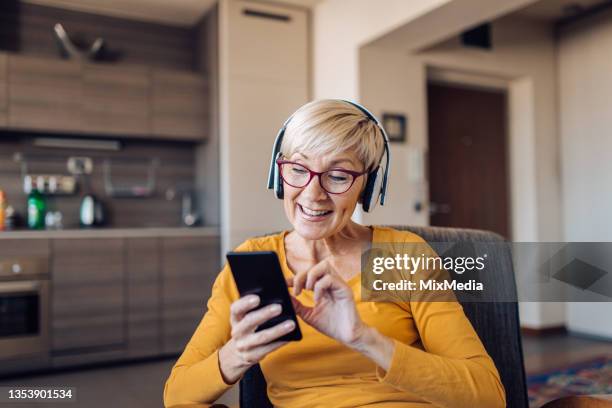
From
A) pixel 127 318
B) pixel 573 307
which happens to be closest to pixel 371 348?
pixel 127 318

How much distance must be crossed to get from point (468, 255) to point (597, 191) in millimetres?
3683

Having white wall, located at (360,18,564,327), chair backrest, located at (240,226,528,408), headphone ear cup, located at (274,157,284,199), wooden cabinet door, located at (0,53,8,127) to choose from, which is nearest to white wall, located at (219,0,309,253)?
white wall, located at (360,18,564,327)

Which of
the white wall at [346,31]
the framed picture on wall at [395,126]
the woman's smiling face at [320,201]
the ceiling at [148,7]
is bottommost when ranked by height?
the woman's smiling face at [320,201]

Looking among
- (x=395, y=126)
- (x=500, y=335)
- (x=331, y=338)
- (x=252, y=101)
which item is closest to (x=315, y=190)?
(x=331, y=338)

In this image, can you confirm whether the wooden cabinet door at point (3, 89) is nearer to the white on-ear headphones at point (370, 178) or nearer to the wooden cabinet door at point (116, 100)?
the wooden cabinet door at point (116, 100)

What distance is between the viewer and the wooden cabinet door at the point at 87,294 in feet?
11.1

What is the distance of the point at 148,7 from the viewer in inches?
159

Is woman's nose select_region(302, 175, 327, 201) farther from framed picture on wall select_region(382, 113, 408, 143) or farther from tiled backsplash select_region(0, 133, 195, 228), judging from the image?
tiled backsplash select_region(0, 133, 195, 228)

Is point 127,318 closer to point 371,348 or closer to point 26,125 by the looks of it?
point 26,125

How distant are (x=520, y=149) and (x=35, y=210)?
376 centimetres

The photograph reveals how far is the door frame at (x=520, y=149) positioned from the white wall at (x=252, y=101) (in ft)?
4.51

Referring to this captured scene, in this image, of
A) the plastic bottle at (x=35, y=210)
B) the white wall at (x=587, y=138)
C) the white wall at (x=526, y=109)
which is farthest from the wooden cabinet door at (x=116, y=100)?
the white wall at (x=587, y=138)

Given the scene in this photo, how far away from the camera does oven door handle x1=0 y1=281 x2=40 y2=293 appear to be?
3.21 meters

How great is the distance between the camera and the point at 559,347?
13.1 feet
